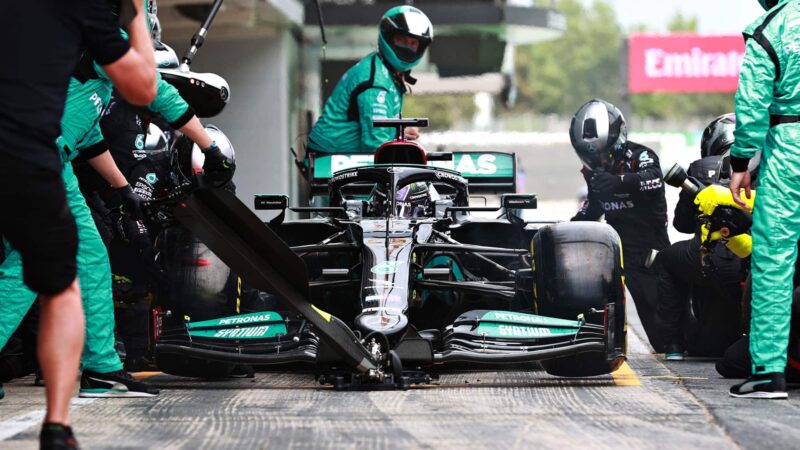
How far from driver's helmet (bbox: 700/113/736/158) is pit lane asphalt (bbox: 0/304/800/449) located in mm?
2158

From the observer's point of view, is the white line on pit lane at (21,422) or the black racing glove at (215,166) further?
the black racing glove at (215,166)

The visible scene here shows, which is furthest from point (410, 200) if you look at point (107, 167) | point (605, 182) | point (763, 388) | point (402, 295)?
point (763, 388)

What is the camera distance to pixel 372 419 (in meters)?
5.43

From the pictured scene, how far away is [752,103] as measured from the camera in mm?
6406

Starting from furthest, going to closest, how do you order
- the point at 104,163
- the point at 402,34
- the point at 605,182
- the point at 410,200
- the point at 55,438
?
the point at 402,34 → the point at 605,182 → the point at 410,200 → the point at 104,163 → the point at 55,438

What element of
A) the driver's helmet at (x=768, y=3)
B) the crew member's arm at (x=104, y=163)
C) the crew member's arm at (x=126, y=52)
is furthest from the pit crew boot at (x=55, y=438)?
the driver's helmet at (x=768, y=3)

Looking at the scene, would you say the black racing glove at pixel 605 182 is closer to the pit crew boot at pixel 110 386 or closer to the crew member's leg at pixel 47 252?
the pit crew boot at pixel 110 386

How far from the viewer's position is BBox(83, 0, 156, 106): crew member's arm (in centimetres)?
479

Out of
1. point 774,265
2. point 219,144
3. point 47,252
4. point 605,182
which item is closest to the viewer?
point 47,252

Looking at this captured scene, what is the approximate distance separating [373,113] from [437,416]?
16.1ft

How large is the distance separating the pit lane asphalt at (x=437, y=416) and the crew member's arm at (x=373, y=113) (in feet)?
11.0

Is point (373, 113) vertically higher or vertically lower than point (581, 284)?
higher

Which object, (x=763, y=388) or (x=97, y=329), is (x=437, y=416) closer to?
(x=763, y=388)

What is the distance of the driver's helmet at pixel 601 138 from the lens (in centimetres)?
975
